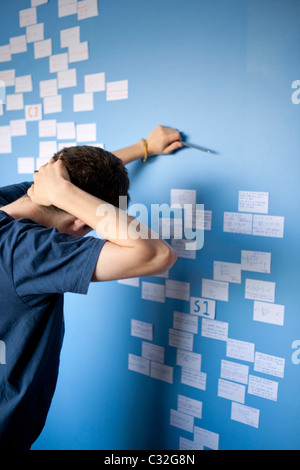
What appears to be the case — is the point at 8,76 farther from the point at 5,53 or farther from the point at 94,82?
the point at 94,82

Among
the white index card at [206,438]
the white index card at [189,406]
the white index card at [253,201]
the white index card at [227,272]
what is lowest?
the white index card at [206,438]

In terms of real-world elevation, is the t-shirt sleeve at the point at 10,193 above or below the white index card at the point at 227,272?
above

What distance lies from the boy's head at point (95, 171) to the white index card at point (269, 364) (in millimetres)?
652

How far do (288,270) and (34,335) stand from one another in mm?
694

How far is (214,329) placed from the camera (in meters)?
1.10

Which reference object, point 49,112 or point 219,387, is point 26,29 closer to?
point 49,112

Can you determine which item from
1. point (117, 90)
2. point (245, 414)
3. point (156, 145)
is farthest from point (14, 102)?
point (245, 414)

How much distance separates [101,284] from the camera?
51.7 inches

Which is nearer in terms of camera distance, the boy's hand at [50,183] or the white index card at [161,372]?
the boy's hand at [50,183]

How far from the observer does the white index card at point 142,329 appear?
48.5 inches

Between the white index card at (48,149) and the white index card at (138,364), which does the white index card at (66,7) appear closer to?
the white index card at (48,149)

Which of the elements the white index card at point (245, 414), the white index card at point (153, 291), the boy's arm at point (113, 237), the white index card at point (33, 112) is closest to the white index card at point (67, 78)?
the white index card at point (33, 112)

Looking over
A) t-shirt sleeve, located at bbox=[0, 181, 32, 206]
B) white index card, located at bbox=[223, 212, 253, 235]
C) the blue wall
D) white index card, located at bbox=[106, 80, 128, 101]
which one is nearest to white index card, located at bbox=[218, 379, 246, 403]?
the blue wall
